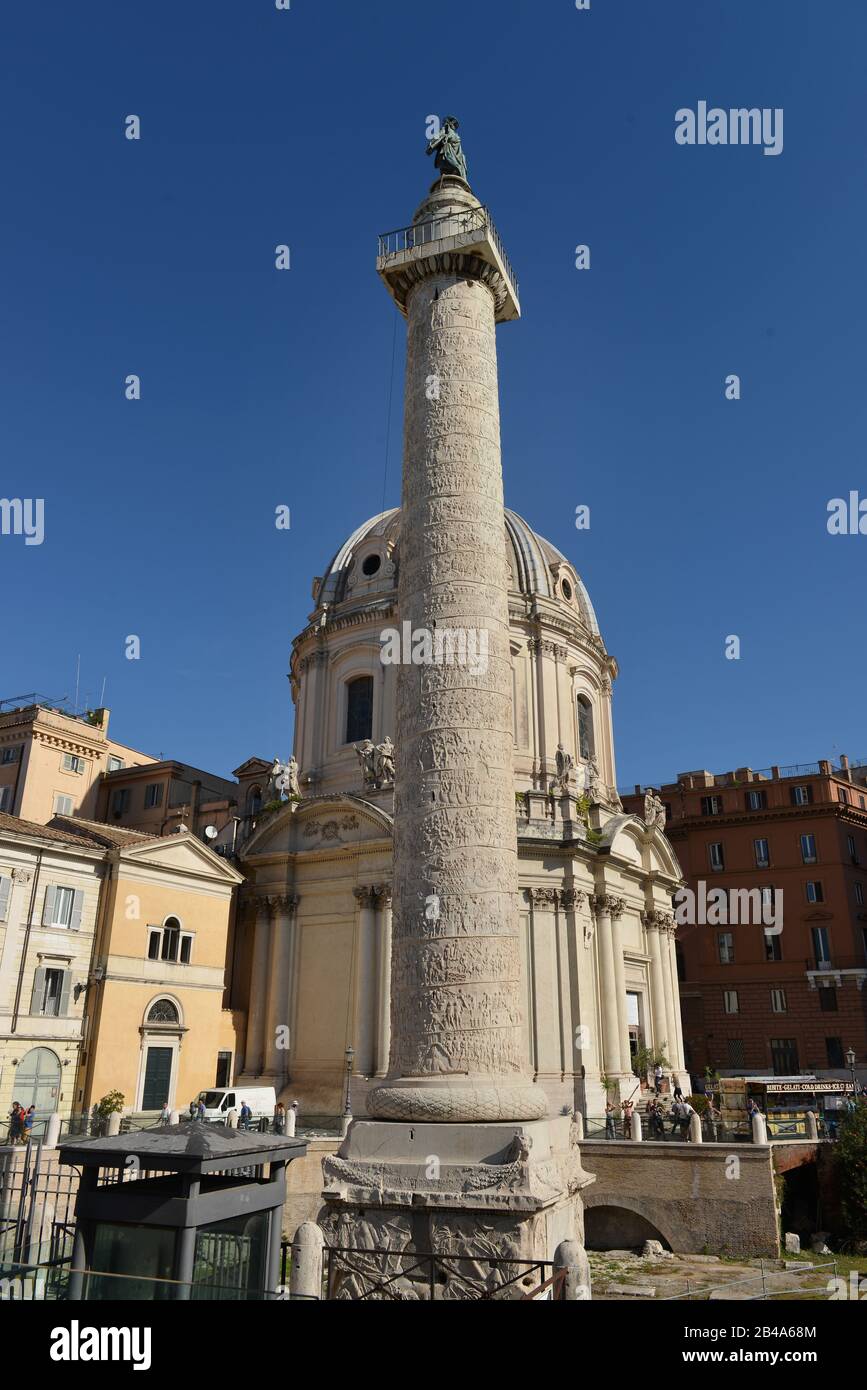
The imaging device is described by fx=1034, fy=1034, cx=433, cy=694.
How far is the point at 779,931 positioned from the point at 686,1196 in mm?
25256

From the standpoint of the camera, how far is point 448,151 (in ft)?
65.7

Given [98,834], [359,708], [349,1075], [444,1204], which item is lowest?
[444,1204]

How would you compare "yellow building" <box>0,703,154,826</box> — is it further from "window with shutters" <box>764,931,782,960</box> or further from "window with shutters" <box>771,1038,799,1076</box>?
"window with shutters" <box>771,1038,799,1076</box>

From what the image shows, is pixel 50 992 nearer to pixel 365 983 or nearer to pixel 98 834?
pixel 98 834

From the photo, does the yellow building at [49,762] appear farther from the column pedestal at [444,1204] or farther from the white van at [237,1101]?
→ the column pedestal at [444,1204]

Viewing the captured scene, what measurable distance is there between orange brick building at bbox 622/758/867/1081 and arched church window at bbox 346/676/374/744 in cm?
1901

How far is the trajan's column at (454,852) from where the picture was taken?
12742 millimetres

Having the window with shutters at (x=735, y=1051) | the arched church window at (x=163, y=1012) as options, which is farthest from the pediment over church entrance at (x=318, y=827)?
the window with shutters at (x=735, y=1051)

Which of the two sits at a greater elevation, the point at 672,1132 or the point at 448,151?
the point at 448,151

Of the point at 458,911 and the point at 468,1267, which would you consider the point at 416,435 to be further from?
the point at 468,1267

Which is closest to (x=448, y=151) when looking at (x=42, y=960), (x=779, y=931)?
(x=42, y=960)

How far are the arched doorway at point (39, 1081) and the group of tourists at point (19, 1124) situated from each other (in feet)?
2.82

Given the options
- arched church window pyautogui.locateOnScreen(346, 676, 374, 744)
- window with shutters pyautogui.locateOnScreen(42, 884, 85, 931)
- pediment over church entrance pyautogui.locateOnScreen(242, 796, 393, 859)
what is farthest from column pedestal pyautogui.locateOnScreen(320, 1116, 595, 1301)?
arched church window pyautogui.locateOnScreen(346, 676, 374, 744)
